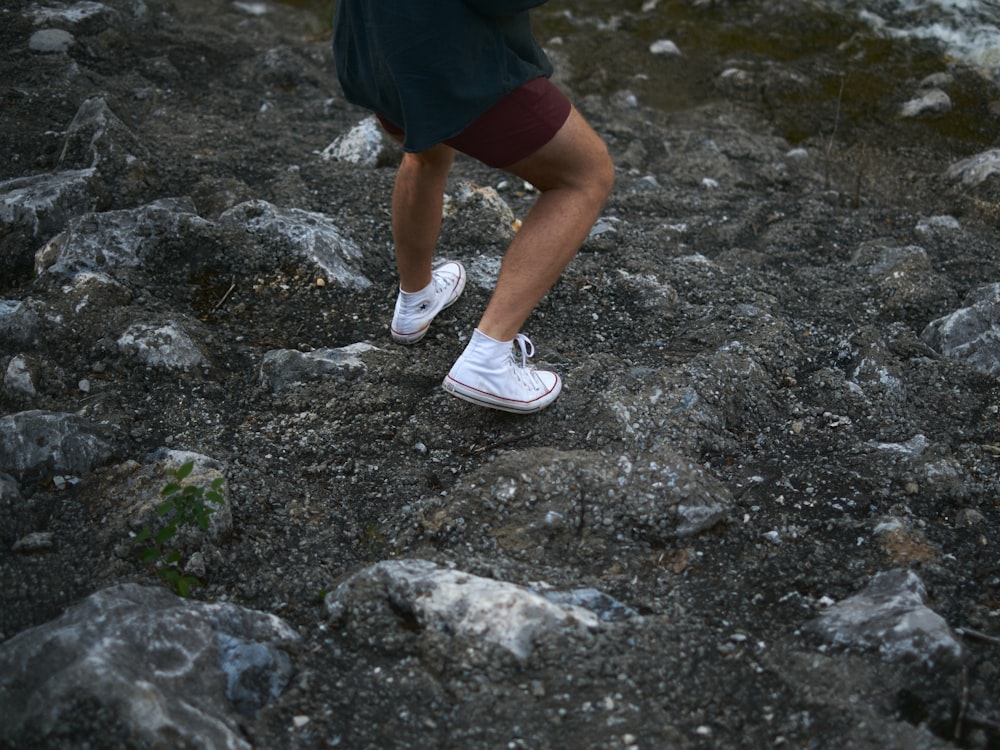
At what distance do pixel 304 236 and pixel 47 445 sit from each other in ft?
4.42

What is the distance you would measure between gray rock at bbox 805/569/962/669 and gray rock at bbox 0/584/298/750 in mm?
1207

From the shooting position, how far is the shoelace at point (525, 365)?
266cm

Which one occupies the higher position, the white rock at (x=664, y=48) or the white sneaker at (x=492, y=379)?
the white sneaker at (x=492, y=379)

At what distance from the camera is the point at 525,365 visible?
2.83 m

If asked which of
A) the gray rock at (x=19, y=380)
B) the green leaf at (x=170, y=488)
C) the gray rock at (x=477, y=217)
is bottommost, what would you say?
the gray rock at (x=19, y=380)

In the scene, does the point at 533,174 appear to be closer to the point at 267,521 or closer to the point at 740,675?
the point at 267,521

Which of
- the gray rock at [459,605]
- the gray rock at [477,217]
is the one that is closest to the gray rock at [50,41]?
the gray rock at [477,217]

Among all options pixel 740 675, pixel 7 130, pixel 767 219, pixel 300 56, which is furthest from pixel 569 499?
pixel 300 56

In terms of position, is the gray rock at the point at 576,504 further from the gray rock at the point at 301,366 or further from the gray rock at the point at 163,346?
the gray rock at the point at 163,346

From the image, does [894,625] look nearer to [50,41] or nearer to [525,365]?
[525,365]

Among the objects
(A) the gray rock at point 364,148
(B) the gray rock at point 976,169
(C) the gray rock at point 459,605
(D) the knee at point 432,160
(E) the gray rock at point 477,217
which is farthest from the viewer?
(B) the gray rock at point 976,169

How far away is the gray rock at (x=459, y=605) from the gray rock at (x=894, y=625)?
540mm

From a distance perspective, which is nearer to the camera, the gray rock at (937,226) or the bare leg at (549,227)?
the bare leg at (549,227)

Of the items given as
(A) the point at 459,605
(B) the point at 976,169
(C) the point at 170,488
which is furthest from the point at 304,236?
(B) the point at 976,169
